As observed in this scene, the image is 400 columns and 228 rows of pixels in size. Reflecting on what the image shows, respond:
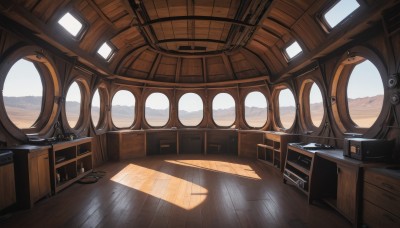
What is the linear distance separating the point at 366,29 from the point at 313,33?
110 centimetres

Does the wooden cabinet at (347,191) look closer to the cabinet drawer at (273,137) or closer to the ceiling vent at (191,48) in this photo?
the cabinet drawer at (273,137)

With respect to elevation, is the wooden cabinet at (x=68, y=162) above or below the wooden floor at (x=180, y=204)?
above

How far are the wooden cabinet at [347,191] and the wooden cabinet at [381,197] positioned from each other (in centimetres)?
14

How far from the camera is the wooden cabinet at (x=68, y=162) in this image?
4.27m

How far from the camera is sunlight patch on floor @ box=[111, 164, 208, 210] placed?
13.3 ft

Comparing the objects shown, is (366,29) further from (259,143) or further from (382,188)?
(259,143)

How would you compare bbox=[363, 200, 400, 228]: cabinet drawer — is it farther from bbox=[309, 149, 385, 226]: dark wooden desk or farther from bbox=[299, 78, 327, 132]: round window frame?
bbox=[299, 78, 327, 132]: round window frame

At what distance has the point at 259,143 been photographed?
8062 mm

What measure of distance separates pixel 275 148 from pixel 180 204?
4.36 m

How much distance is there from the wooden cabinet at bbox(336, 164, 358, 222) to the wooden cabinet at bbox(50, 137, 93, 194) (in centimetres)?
539

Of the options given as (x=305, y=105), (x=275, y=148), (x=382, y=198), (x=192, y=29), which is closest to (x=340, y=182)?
(x=382, y=198)

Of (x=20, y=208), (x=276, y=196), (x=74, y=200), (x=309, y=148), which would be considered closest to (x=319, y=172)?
(x=309, y=148)

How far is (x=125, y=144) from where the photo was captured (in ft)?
26.0

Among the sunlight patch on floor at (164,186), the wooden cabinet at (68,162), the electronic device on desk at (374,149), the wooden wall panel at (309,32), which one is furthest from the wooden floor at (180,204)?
the wooden wall panel at (309,32)
